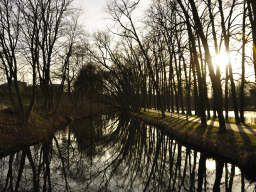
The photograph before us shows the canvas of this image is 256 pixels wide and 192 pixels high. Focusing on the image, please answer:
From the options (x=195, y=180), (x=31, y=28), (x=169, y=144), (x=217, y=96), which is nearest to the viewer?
(x=195, y=180)

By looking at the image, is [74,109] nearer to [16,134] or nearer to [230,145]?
[16,134]

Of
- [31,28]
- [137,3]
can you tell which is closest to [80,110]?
[31,28]

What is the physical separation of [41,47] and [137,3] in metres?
9.00

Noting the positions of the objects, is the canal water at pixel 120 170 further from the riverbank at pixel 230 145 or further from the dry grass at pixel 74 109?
the dry grass at pixel 74 109

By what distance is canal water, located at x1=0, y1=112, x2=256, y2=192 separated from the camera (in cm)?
664

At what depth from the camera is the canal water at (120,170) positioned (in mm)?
6641

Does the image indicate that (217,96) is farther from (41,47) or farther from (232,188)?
(41,47)

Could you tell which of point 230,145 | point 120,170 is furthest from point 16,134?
point 230,145

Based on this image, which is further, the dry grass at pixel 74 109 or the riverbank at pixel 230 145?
the dry grass at pixel 74 109

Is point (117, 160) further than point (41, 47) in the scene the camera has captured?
No

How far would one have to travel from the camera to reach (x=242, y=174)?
23.4 ft

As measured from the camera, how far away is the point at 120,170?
8.28 m

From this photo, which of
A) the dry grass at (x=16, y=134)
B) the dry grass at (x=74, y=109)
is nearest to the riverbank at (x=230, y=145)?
the dry grass at (x=16, y=134)

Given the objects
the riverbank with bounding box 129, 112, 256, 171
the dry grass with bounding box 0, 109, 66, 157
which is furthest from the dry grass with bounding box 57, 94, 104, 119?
the riverbank with bounding box 129, 112, 256, 171
